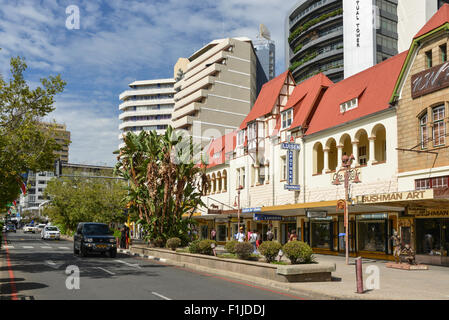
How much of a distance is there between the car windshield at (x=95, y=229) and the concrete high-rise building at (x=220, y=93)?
58.7 meters

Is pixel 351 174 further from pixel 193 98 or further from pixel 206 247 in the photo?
pixel 193 98

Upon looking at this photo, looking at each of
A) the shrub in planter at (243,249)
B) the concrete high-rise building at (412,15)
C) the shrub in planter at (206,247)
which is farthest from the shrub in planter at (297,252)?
the concrete high-rise building at (412,15)

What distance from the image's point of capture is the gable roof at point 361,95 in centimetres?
2806

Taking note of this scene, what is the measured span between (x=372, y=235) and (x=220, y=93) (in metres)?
64.3

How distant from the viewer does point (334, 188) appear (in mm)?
30625

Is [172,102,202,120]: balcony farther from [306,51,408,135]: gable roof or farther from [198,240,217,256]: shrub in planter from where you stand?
[198,240,217,256]: shrub in planter

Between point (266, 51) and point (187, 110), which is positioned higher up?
point (266, 51)

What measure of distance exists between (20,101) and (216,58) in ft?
235

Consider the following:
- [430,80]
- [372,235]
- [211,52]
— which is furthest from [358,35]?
[430,80]

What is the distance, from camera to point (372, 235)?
28125 mm

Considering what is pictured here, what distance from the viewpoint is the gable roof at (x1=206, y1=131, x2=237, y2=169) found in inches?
1885

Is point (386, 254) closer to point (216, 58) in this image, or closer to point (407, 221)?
point (407, 221)

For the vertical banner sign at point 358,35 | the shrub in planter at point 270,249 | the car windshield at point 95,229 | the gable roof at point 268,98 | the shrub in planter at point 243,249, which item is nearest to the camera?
the shrub in planter at point 270,249

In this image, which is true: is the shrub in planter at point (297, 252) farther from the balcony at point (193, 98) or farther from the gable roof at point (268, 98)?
the balcony at point (193, 98)
